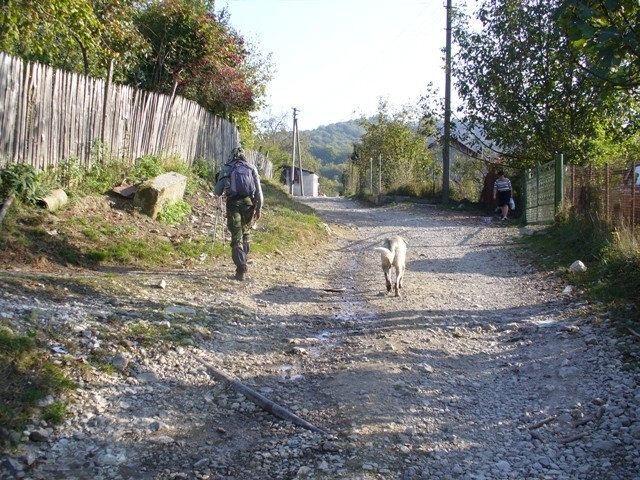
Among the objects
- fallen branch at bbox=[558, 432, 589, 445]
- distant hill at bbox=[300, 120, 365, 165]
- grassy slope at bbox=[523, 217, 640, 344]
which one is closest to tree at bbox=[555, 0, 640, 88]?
grassy slope at bbox=[523, 217, 640, 344]

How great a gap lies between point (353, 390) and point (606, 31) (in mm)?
3453

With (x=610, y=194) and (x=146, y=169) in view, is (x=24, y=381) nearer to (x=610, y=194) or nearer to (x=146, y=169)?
(x=146, y=169)

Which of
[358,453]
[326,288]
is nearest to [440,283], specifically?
[326,288]

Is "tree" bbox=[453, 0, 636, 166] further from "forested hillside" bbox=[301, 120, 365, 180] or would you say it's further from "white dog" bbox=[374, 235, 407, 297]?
"forested hillside" bbox=[301, 120, 365, 180]

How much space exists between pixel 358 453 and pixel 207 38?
43.6 ft

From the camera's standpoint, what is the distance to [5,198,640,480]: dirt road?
11.1ft

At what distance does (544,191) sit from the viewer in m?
14.5

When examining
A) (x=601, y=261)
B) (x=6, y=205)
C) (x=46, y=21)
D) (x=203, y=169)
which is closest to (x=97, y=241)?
(x=6, y=205)

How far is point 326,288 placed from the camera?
8445 millimetres

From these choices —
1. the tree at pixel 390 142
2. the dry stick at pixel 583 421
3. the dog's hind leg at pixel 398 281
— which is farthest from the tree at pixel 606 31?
the tree at pixel 390 142

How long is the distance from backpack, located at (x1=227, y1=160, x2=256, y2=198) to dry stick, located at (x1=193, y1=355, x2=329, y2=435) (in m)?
3.77

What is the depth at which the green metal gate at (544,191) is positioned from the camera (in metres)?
13.3

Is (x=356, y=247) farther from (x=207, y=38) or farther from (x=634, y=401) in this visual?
(x=634, y=401)

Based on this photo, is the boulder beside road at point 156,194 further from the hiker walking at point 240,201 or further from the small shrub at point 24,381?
the small shrub at point 24,381
